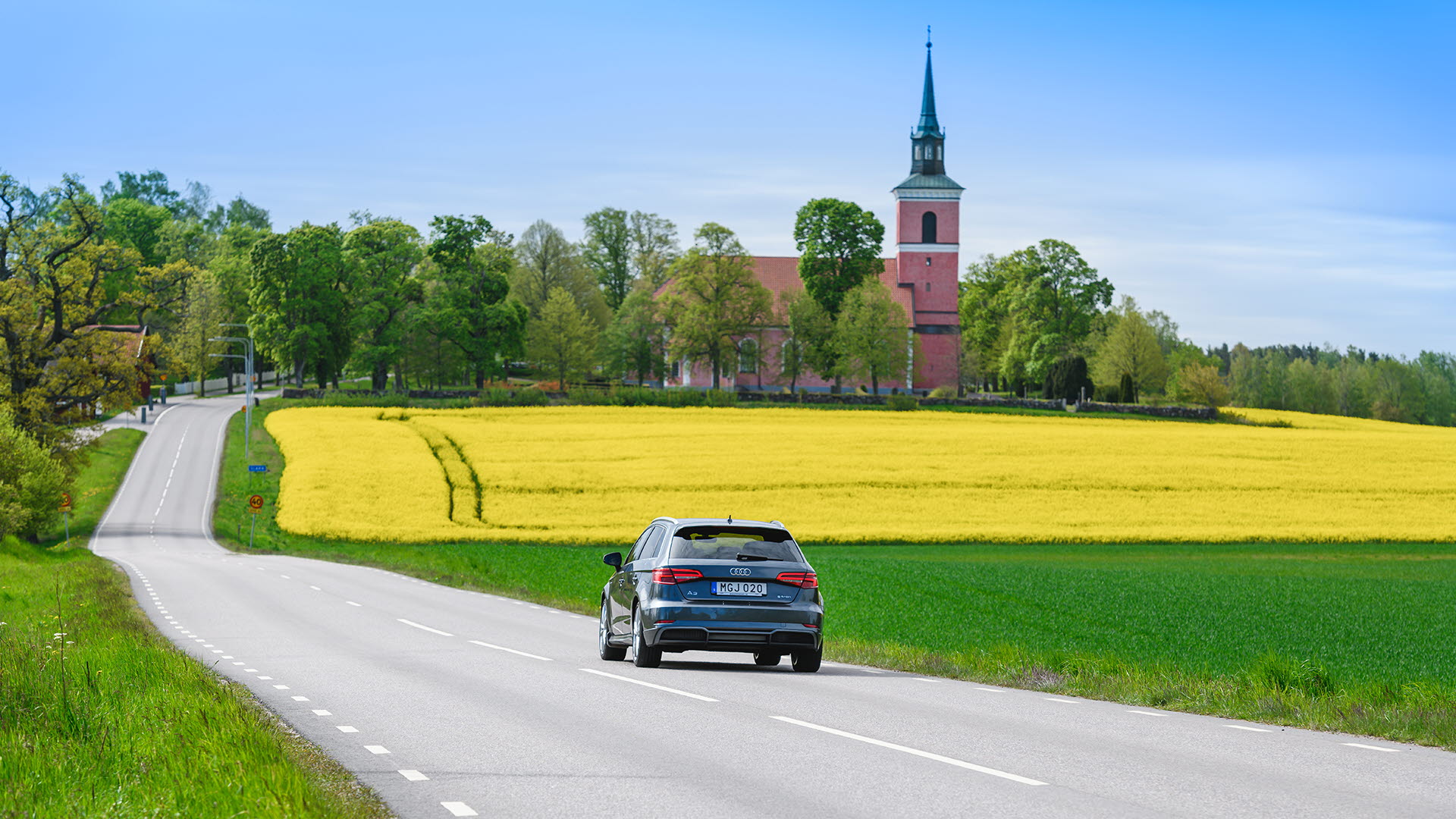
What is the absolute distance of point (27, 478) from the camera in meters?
45.4

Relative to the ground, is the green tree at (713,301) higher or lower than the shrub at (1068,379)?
higher

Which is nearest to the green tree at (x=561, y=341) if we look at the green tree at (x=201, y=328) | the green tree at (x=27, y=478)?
the green tree at (x=201, y=328)

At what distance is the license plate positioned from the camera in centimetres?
1472

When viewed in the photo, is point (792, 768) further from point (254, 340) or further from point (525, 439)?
point (254, 340)

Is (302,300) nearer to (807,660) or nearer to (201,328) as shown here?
(201,328)

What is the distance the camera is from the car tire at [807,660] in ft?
49.8

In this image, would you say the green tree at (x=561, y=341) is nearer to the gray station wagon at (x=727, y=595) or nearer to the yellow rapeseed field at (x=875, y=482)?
the yellow rapeseed field at (x=875, y=482)

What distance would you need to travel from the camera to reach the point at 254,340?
102 metres

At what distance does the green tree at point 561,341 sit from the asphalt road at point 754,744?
292 ft

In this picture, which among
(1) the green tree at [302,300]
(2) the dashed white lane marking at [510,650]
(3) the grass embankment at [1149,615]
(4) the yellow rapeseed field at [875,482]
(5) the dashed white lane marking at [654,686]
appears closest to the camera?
(5) the dashed white lane marking at [654,686]

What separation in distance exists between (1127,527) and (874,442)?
809 inches

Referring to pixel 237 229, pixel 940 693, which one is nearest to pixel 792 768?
pixel 940 693

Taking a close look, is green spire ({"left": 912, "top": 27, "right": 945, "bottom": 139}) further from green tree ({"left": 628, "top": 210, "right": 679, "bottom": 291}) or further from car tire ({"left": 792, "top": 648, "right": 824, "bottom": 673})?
car tire ({"left": 792, "top": 648, "right": 824, "bottom": 673})

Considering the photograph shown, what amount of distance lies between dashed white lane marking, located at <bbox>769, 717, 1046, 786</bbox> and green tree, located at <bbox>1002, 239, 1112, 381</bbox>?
10099cm
